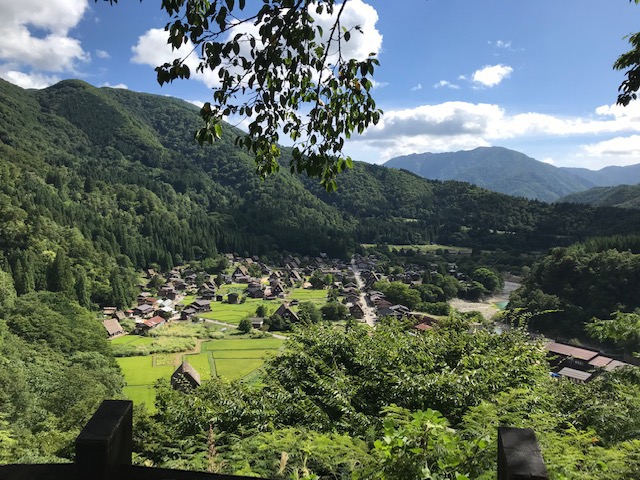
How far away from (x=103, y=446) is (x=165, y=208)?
9953 centimetres

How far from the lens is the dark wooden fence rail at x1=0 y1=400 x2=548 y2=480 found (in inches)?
48.4

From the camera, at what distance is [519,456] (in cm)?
124

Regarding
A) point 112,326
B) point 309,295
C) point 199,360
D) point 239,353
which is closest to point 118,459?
point 199,360

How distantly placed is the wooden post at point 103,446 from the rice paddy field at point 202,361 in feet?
72.9

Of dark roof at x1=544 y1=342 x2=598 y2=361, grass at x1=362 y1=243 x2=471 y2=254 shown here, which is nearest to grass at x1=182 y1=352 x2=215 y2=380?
dark roof at x1=544 y1=342 x2=598 y2=361

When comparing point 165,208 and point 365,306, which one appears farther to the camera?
point 165,208

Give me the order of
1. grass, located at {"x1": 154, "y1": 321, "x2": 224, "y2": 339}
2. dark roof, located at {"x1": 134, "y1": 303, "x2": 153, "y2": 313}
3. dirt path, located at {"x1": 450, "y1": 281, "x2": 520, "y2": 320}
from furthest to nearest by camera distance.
→ dirt path, located at {"x1": 450, "y1": 281, "x2": 520, "y2": 320} → dark roof, located at {"x1": 134, "y1": 303, "x2": 153, "y2": 313} → grass, located at {"x1": 154, "y1": 321, "x2": 224, "y2": 339}

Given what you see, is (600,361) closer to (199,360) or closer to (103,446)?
(199,360)

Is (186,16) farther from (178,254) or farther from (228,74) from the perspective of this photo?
(178,254)

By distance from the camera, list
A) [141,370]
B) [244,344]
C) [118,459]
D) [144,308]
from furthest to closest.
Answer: [144,308] < [244,344] < [141,370] < [118,459]

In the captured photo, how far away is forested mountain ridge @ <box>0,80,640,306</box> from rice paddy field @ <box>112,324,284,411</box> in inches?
528

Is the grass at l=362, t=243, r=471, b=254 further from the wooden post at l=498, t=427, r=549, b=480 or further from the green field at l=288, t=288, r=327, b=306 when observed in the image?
the wooden post at l=498, t=427, r=549, b=480

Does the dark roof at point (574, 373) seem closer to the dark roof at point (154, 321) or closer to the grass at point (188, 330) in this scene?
the grass at point (188, 330)

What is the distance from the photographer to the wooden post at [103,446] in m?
1.33
